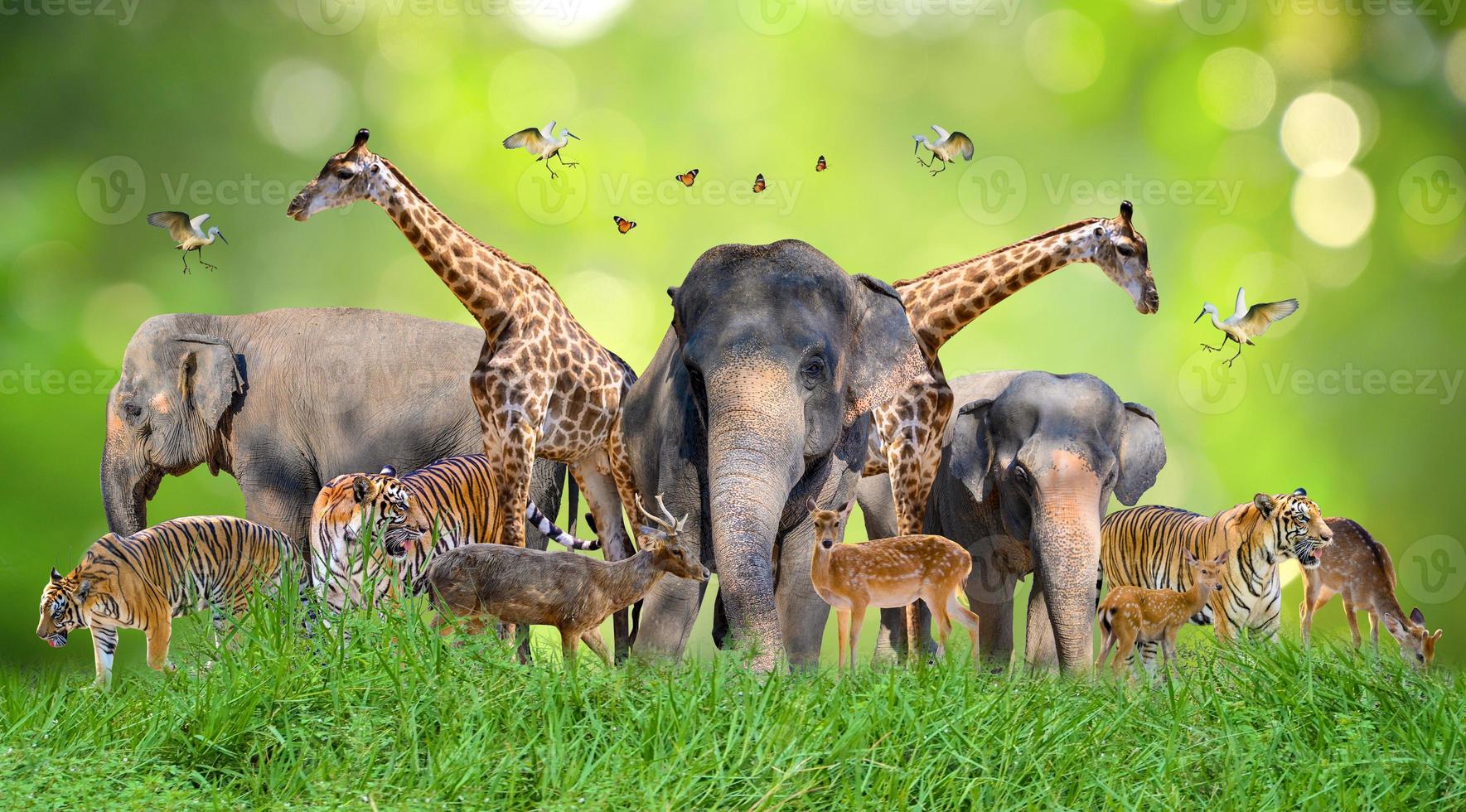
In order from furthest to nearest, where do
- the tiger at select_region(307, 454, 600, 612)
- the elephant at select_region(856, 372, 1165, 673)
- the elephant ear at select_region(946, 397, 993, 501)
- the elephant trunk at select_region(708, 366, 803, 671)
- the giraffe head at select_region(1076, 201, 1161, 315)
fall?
the elephant ear at select_region(946, 397, 993, 501) < the giraffe head at select_region(1076, 201, 1161, 315) < the elephant at select_region(856, 372, 1165, 673) < the tiger at select_region(307, 454, 600, 612) < the elephant trunk at select_region(708, 366, 803, 671)

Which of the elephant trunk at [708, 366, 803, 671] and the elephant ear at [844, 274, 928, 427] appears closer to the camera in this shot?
the elephant trunk at [708, 366, 803, 671]

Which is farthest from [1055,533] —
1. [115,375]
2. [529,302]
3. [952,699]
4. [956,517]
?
[115,375]

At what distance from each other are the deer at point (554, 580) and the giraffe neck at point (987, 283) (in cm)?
177

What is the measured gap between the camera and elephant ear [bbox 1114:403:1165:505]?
19.0 ft

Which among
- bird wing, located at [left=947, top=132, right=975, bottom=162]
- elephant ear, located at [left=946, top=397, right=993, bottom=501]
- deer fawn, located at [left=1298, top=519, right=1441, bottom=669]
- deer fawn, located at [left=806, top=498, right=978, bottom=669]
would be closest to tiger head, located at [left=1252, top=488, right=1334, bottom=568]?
deer fawn, located at [left=1298, top=519, right=1441, bottom=669]

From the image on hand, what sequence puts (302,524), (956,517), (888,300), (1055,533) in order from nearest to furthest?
(888,300) < (1055,533) < (956,517) < (302,524)

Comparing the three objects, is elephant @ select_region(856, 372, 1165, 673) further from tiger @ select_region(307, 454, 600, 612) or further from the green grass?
tiger @ select_region(307, 454, 600, 612)

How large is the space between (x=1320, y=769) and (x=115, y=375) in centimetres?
616

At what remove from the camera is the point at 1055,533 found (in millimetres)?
5238

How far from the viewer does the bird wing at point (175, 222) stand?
614cm

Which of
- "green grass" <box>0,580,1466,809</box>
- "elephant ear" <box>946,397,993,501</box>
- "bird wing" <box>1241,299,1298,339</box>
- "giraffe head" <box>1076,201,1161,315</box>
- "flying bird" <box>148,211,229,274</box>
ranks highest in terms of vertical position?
"flying bird" <box>148,211,229,274</box>

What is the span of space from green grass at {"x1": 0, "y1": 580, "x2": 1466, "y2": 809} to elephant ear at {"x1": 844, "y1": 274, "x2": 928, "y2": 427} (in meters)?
0.89

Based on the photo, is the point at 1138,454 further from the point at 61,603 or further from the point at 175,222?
the point at 175,222

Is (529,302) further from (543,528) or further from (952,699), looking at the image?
(952,699)
